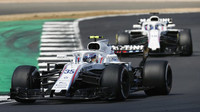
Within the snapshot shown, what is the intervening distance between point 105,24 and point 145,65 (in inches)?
818

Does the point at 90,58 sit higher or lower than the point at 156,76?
higher

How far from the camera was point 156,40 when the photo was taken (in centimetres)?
2678

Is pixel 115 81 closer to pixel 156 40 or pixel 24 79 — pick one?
pixel 24 79

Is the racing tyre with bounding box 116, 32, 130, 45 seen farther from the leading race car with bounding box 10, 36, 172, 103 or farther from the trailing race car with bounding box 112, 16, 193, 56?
the leading race car with bounding box 10, 36, 172, 103

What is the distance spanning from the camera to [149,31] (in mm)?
27297

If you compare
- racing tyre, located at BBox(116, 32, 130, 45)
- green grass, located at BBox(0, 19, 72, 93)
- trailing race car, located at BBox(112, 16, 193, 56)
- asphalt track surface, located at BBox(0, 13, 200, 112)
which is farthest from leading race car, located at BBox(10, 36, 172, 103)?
racing tyre, located at BBox(116, 32, 130, 45)

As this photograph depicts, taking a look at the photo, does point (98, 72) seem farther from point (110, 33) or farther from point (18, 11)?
point (18, 11)

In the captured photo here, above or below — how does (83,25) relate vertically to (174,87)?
above

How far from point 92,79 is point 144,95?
2513 mm
